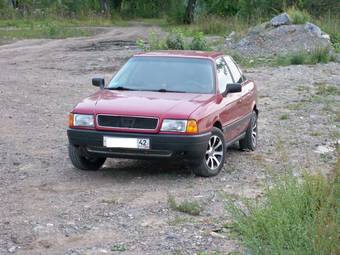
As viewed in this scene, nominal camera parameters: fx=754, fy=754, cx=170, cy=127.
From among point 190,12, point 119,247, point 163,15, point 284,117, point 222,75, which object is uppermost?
point 222,75

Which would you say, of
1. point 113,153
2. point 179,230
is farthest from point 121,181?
point 179,230

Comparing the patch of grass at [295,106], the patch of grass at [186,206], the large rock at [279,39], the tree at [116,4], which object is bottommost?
the tree at [116,4]

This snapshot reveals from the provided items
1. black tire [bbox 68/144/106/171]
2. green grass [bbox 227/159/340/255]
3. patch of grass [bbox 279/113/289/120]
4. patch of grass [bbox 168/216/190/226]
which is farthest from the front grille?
patch of grass [bbox 279/113/289/120]

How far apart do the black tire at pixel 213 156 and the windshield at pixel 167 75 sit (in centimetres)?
72

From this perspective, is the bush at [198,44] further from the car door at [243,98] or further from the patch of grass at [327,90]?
the car door at [243,98]

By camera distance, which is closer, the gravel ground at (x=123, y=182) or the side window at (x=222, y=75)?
the gravel ground at (x=123, y=182)

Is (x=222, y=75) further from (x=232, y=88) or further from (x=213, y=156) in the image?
(x=213, y=156)

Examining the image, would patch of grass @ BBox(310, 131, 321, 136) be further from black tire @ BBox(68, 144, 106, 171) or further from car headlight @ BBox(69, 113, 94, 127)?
car headlight @ BBox(69, 113, 94, 127)

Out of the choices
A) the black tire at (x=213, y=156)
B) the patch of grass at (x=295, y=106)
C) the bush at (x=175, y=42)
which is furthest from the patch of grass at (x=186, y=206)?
the bush at (x=175, y=42)

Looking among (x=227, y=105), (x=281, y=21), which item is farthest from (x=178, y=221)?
(x=281, y=21)

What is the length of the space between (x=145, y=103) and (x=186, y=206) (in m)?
1.89

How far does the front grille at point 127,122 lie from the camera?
872cm

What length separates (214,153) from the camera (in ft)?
30.6

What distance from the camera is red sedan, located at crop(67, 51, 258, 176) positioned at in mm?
8711
